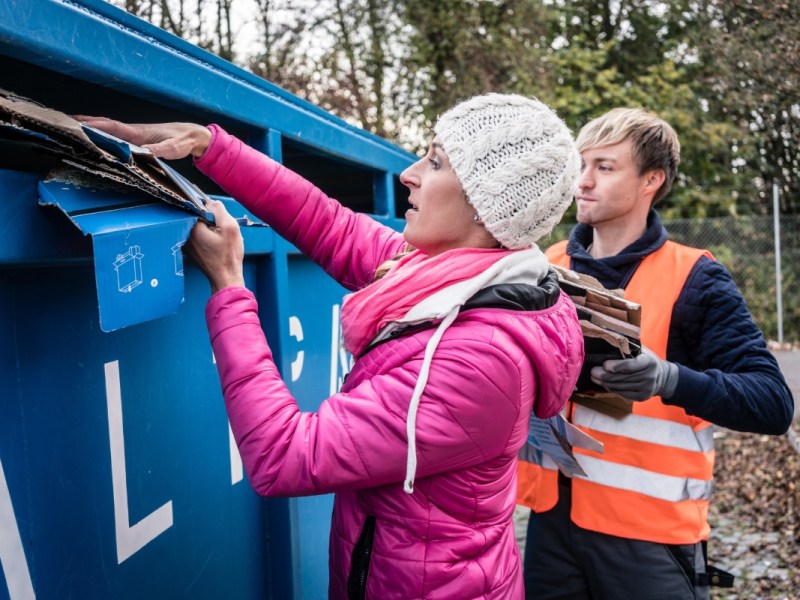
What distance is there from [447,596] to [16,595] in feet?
2.24

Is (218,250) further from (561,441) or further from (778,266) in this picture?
(778,266)

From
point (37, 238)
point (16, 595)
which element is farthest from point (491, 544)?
point (37, 238)

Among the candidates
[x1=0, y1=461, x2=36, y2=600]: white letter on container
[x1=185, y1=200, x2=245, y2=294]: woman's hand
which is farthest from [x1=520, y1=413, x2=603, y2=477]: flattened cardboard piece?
[x1=0, y1=461, x2=36, y2=600]: white letter on container

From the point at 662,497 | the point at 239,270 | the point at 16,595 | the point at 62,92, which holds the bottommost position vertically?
the point at 662,497

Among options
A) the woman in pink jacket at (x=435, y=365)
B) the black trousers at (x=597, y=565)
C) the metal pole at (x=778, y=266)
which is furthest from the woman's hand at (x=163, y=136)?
the metal pole at (x=778, y=266)

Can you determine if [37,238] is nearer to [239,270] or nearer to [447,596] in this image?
[239,270]

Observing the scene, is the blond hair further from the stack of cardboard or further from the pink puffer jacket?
the pink puffer jacket

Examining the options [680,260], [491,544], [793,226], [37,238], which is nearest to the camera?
[37,238]

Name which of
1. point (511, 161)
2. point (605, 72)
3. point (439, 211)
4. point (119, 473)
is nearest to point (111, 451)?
point (119, 473)

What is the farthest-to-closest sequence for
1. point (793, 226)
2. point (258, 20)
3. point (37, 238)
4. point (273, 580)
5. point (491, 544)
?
1. point (793, 226)
2. point (258, 20)
3. point (273, 580)
4. point (491, 544)
5. point (37, 238)

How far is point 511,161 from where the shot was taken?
1261 millimetres

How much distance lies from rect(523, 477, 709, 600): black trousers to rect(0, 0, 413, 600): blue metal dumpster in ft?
2.23

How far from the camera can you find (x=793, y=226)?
10172 millimetres

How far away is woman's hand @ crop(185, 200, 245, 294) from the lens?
1164 mm
